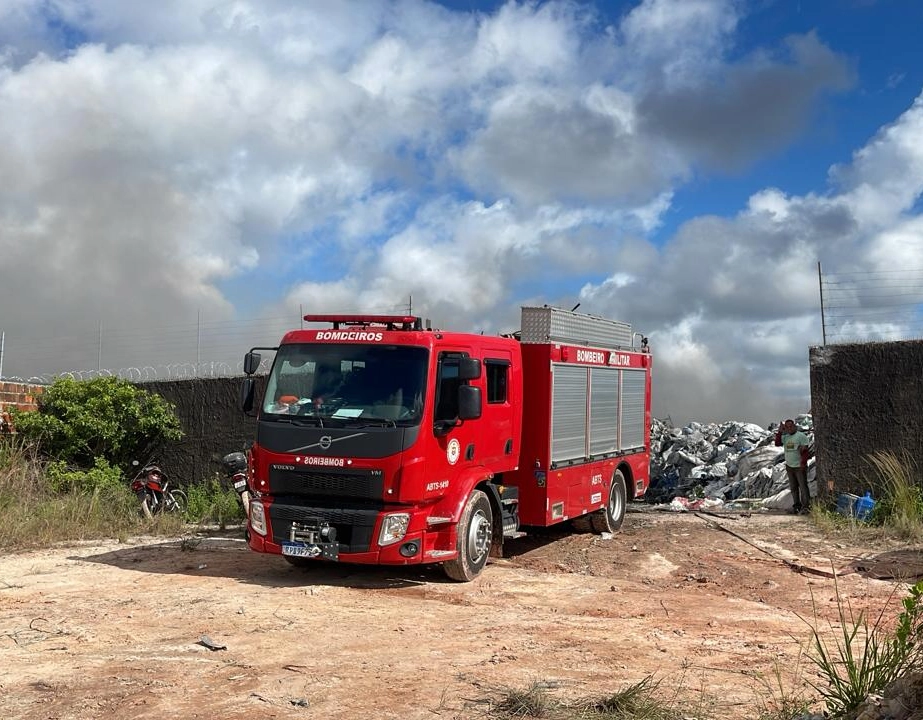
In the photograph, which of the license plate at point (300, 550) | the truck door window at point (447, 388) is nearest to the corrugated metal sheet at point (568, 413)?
the truck door window at point (447, 388)

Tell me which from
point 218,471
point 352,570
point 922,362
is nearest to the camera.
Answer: point 352,570

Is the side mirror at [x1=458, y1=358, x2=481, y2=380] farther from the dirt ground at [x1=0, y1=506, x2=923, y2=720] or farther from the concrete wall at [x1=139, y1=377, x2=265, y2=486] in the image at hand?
the concrete wall at [x1=139, y1=377, x2=265, y2=486]

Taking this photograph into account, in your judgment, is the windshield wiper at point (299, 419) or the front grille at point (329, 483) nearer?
the front grille at point (329, 483)

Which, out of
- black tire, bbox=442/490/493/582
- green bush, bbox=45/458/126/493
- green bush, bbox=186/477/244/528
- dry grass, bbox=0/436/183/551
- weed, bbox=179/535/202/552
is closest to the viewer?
black tire, bbox=442/490/493/582

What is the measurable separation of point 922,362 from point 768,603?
715 centimetres

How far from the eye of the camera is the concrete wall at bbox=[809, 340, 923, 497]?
14.6 m

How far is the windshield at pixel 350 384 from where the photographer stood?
937 centimetres

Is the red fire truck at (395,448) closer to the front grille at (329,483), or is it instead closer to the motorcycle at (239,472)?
the front grille at (329,483)

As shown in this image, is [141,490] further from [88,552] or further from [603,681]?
[603,681]

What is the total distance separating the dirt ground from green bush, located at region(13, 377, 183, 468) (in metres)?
4.12

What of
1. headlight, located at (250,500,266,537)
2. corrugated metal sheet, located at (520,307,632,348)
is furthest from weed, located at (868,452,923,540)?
headlight, located at (250,500,266,537)

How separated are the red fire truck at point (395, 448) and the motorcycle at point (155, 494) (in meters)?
5.73

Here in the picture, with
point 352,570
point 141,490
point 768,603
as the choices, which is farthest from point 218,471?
point 768,603

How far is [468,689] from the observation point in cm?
597
